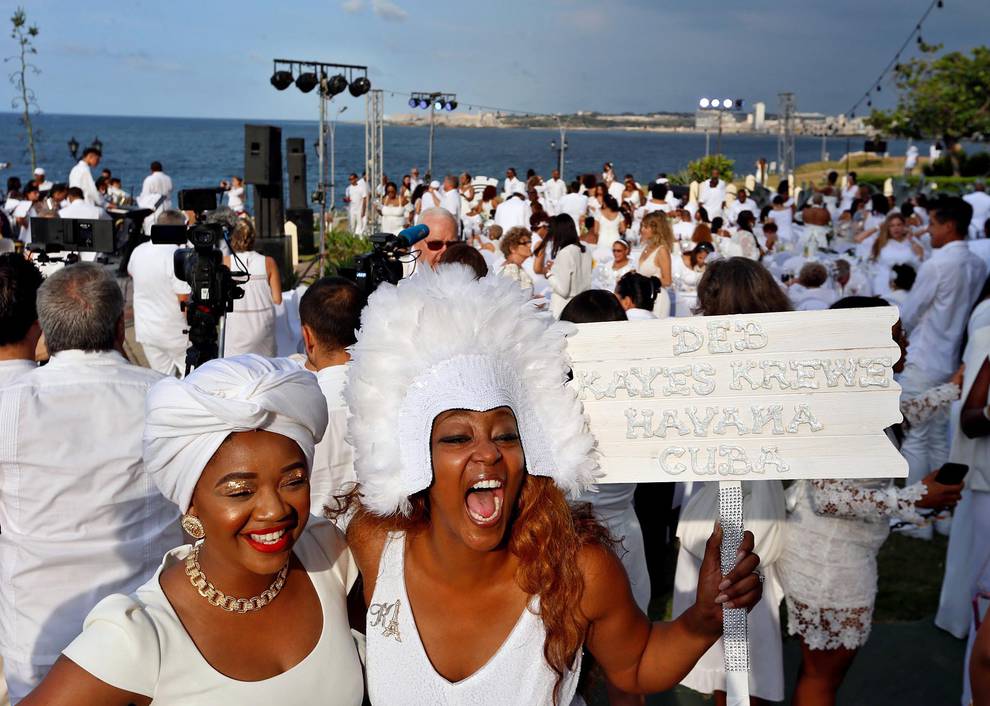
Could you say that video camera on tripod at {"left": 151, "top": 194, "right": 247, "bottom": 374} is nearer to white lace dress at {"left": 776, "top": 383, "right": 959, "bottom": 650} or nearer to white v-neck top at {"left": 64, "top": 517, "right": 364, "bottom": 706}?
white v-neck top at {"left": 64, "top": 517, "right": 364, "bottom": 706}

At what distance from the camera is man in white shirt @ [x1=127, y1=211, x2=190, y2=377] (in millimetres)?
6457

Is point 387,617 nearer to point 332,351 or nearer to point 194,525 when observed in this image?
point 194,525

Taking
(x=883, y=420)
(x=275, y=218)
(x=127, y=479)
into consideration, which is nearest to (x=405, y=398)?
(x=883, y=420)

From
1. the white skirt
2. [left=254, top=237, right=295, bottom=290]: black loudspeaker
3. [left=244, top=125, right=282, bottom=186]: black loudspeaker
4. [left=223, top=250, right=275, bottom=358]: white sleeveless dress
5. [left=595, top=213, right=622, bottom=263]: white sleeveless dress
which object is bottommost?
the white skirt

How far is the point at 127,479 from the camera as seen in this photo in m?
3.06

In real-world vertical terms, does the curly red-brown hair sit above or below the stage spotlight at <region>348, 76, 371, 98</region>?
below

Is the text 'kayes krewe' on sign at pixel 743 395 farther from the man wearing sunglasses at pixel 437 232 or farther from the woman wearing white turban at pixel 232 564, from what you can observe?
the man wearing sunglasses at pixel 437 232

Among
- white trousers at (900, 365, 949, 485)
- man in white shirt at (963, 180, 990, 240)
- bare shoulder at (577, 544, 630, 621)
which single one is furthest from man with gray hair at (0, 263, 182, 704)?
man in white shirt at (963, 180, 990, 240)

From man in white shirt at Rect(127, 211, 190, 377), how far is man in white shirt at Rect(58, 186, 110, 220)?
251 inches

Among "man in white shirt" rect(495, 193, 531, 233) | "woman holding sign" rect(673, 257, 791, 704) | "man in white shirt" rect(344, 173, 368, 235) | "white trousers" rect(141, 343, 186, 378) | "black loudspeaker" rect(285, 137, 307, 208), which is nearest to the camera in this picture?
"woman holding sign" rect(673, 257, 791, 704)

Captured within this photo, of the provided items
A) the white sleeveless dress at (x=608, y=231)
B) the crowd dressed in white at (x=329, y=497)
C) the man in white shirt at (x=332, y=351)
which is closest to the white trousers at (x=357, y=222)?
the white sleeveless dress at (x=608, y=231)

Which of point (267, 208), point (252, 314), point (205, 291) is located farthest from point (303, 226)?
point (205, 291)

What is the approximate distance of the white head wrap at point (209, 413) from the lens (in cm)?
200

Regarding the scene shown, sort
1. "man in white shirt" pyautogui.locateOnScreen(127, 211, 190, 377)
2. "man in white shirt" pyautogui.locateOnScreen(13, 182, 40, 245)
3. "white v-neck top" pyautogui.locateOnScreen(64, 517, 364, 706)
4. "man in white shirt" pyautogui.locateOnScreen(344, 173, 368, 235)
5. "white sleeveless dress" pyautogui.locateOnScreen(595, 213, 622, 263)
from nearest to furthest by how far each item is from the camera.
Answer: "white v-neck top" pyautogui.locateOnScreen(64, 517, 364, 706)
"man in white shirt" pyautogui.locateOnScreen(127, 211, 190, 377)
"white sleeveless dress" pyautogui.locateOnScreen(595, 213, 622, 263)
"man in white shirt" pyautogui.locateOnScreen(13, 182, 40, 245)
"man in white shirt" pyautogui.locateOnScreen(344, 173, 368, 235)
